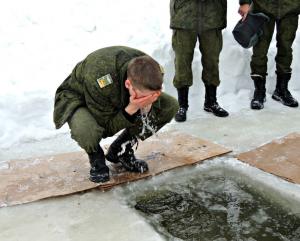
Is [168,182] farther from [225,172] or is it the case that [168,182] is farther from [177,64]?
[177,64]

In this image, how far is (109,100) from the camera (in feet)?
8.54

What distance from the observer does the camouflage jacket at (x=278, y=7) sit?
13.4 feet

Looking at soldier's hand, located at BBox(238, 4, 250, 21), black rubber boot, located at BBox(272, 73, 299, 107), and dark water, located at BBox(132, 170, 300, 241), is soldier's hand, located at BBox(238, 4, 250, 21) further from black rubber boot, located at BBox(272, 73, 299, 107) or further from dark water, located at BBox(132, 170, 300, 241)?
dark water, located at BBox(132, 170, 300, 241)

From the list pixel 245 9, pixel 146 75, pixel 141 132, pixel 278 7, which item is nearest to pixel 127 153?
pixel 141 132

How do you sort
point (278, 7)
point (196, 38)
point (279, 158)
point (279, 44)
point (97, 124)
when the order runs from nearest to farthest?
point (97, 124), point (279, 158), point (196, 38), point (278, 7), point (279, 44)

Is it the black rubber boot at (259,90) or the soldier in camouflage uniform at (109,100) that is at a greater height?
the soldier in camouflage uniform at (109,100)

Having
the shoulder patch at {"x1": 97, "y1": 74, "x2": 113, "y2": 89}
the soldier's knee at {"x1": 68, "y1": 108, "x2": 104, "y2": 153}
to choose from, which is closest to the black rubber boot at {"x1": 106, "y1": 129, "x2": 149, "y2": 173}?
the soldier's knee at {"x1": 68, "y1": 108, "x2": 104, "y2": 153}

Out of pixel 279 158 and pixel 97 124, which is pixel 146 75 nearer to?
pixel 97 124

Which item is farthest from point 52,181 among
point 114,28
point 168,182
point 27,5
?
point 27,5

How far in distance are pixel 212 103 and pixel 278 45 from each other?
0.84 m

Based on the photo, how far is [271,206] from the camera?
2.58m

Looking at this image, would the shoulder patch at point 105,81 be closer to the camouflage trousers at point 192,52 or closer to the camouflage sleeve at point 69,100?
the camouflage sleeve at point 69,100

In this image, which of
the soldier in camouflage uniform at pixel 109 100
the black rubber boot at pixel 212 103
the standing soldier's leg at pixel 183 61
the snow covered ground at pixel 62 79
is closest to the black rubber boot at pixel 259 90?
the snow covered ground at pixel 62 79

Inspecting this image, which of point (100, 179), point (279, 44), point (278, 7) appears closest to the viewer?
point (100, 179)
